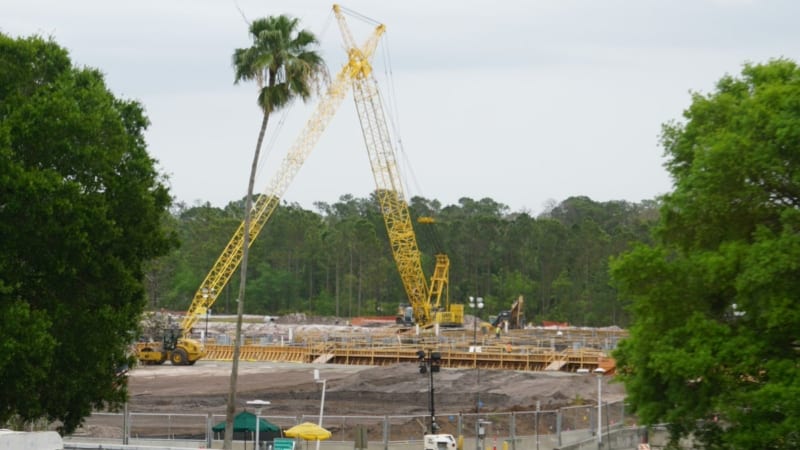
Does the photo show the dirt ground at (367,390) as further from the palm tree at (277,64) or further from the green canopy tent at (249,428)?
the palm tree at (277,64)

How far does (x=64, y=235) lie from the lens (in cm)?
3588

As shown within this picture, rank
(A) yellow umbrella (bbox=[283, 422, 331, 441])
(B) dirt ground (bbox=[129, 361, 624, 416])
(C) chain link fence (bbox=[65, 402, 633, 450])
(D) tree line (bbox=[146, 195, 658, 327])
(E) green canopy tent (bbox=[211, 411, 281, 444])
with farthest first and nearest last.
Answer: (D) tree line (bbox=[146, 195, 658, 327]), (B) dirt ground (bbox=[129, 361, 624, 416]), (C) chain link fence (bbox=[65, 402, 633, 450]), (E) green canopy tent (bbox=[211, 411, 281, 444]), (A) yellow umbrella (bbox=[283, 422, 331, 441])

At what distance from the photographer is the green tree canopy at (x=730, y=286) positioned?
2870 cm

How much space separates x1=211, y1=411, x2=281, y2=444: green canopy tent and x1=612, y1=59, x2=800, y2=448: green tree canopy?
18.1 meters

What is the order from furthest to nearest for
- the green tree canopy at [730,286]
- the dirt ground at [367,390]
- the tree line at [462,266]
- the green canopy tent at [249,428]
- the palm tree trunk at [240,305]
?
the tree line at [462,266], the dirt ground at [367,390], the green canopy tent at [249,428], the palm tree trunk at [240,305], the green tree canopy at [730,286]

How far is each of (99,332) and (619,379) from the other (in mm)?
15064

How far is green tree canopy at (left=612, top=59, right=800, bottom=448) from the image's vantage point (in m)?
28.7

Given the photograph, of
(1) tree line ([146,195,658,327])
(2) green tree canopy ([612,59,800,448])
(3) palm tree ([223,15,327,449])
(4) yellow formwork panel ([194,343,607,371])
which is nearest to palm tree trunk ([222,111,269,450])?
(3) palm tree ([223,15,327,449])

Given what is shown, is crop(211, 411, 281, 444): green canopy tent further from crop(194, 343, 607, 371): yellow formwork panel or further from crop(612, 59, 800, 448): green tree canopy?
crop(194, 343, 607, 371): yellow formwork panel

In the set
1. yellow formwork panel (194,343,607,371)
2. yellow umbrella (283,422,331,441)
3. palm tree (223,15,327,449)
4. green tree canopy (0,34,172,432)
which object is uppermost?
palm tree (223,15,327,449)

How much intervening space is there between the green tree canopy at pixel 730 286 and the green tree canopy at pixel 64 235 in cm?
1510

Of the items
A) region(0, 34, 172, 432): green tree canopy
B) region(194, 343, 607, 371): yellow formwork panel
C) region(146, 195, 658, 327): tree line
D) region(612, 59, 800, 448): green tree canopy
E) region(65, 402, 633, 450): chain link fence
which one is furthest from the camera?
region(146, 195, 658, 327): tree line

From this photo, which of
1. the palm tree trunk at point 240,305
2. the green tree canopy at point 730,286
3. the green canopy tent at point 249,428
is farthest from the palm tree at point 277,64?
the green tree canopy at point 730,286

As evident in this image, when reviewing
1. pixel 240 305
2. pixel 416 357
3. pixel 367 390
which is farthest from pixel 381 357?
pixel 240 305
